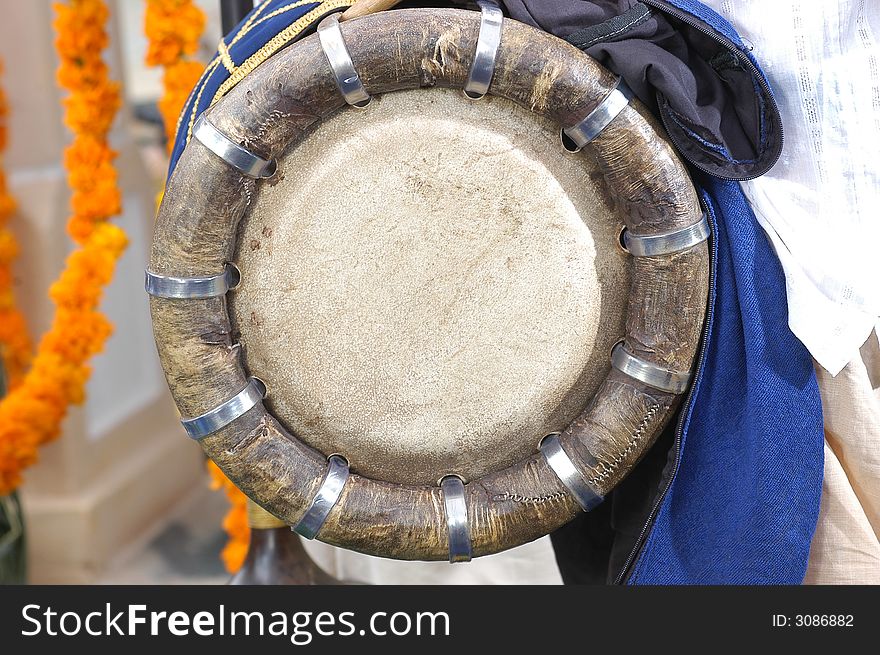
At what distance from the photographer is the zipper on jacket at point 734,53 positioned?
0.76m

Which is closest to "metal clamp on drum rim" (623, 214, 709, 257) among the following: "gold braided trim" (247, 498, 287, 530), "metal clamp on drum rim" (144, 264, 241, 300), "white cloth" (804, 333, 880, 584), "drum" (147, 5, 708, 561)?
"drum" (147, 5, 708, 561)

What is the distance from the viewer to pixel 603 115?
0.76 m

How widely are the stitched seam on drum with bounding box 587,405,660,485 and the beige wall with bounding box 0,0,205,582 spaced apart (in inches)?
58.9

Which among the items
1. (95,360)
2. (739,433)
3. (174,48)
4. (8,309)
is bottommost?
(95,360)

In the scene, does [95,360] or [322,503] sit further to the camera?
[95,360]

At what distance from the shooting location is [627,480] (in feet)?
3.20

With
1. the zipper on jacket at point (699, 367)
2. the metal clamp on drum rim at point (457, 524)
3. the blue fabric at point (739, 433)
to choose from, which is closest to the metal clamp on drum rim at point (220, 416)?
the metal clamp on drum rim at point (457, 524)

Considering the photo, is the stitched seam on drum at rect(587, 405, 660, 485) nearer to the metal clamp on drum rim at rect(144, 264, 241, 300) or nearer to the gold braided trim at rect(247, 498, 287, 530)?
the metal clamp on drum rim at rect(144, 264, 241, 300)

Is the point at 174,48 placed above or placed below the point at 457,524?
above

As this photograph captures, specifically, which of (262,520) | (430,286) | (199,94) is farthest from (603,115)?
(262,520)

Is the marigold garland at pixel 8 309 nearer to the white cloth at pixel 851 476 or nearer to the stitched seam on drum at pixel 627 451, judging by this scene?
the stitched seam on drum at pixel 627 451

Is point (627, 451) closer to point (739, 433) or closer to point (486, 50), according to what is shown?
point (739, 433)

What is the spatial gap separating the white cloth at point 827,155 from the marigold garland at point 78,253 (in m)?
1.22

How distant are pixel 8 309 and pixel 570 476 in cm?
155
